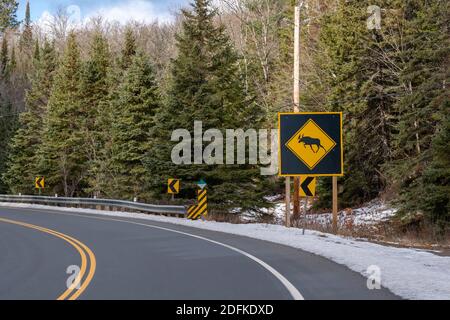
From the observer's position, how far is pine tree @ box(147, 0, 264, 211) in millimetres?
27922

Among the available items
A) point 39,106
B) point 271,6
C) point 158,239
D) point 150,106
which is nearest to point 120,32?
point 39,106

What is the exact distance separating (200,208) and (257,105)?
14392 millimetres

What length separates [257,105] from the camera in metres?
37.8

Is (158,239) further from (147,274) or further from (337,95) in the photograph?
(337,95)

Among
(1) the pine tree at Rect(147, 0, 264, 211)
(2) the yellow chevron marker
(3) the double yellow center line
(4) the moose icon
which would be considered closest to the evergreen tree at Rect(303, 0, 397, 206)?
(1) the pine tree at Rect(147, 0, 264, 211)

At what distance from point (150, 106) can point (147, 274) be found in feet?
88.7

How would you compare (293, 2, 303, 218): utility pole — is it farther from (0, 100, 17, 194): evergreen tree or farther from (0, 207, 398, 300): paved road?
(0, 100, 17, 194): evergreen tree

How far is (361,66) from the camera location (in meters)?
29.7

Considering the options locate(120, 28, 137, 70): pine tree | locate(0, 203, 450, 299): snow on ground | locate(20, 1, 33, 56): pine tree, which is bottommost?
locate(0, 203, 450, 299): snow on ground

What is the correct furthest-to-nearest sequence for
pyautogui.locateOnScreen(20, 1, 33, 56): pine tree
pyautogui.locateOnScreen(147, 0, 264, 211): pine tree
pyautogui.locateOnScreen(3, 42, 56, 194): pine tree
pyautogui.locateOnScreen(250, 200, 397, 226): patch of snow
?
pyautogui.locateOnScreen(20, 1, 33, 56): pine tree
pyautogui.locateOnScreen(3, 42, 56, 194): pine tree
pyautogui.locateOnScreen(147, 0, 264, 211): pine tree
pyautogui.locateOnScreen(250, 200, 397, 226): patch of snow

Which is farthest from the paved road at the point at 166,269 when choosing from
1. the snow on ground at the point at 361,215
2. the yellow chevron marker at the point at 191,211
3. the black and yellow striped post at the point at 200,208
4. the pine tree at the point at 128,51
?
the pine tree at the point at 128,51

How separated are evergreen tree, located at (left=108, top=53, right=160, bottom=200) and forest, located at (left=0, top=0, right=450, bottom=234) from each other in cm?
9

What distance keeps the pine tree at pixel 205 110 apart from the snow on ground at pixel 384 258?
7.05 metres

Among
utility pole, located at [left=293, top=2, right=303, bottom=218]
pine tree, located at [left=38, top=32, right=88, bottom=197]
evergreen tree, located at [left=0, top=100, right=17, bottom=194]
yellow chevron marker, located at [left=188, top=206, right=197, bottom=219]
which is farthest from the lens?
evergreen tree, located at [left=0, top=100, right=17, bottom=194]
